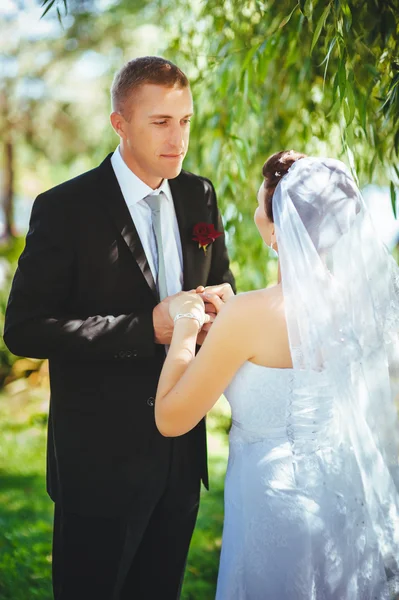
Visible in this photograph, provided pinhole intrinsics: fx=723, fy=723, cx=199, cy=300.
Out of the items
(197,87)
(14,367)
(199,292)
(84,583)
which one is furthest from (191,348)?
(14,367)

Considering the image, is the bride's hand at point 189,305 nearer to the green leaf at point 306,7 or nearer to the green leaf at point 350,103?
the green leaf at point 350,103

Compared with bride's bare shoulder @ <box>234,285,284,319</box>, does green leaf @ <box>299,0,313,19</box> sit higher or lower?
higher

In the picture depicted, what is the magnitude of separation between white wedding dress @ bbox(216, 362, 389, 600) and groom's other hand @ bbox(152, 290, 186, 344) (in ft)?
1.00

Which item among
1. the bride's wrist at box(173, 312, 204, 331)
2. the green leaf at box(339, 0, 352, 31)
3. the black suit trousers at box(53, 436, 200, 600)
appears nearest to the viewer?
the bride's wrist at box(173, 312, 204, 331)

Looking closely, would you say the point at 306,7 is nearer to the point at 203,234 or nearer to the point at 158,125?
the point at 158,125

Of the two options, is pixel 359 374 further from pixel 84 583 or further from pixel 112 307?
pixel 84 583

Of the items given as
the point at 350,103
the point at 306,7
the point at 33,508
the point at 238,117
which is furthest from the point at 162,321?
the point at 33,508

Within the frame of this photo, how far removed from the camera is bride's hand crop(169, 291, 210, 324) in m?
2.19

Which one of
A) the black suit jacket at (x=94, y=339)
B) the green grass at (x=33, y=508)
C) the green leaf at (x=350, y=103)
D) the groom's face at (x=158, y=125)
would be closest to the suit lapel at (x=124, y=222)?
the black suit jacket at (x=94, y=339)

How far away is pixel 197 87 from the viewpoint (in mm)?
4043

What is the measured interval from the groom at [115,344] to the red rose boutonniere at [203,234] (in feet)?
0.42

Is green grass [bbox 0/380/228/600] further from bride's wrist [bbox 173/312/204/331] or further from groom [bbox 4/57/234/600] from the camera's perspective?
bride's wrist [bbox 173/312/204/331]

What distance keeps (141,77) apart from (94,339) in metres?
0.87

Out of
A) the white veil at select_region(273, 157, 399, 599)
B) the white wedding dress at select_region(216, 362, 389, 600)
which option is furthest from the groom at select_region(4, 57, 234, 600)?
the white veil at select_region(273, 157, 399, 599)
